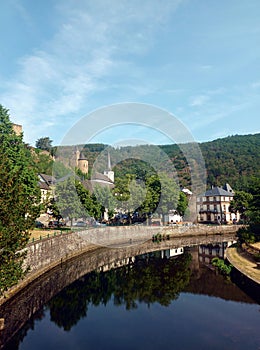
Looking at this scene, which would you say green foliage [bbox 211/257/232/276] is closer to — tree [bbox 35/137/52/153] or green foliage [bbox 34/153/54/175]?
green foliage [bbox 34/153/54/175]

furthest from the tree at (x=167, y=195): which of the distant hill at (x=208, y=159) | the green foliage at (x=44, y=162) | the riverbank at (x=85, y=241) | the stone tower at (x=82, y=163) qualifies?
the green foliage at (x=44, y=162)

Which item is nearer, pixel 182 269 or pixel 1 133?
pixel 182 269

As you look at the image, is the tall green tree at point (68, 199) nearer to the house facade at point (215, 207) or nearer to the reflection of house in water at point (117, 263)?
the reflection of house in water at point (117, 263)

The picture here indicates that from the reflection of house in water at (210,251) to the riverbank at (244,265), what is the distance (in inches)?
134

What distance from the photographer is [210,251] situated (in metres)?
50.4

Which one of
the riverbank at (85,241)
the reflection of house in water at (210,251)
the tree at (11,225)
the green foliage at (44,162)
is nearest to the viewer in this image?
the tree at (11,225)

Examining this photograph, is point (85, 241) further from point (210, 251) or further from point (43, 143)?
point (43, 143)

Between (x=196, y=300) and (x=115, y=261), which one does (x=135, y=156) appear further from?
(x=196, y=300)

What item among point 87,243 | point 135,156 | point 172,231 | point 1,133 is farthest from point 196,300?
point 135,156

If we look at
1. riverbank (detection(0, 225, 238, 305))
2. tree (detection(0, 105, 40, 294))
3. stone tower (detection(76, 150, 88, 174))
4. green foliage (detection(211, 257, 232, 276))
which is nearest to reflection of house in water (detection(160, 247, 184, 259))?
riverbank (detection(0, 225, 238, 305))

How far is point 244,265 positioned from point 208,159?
127 m

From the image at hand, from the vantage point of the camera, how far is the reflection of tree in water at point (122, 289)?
24.5m

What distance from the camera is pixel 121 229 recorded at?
5494 cm

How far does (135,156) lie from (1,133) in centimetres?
3175
